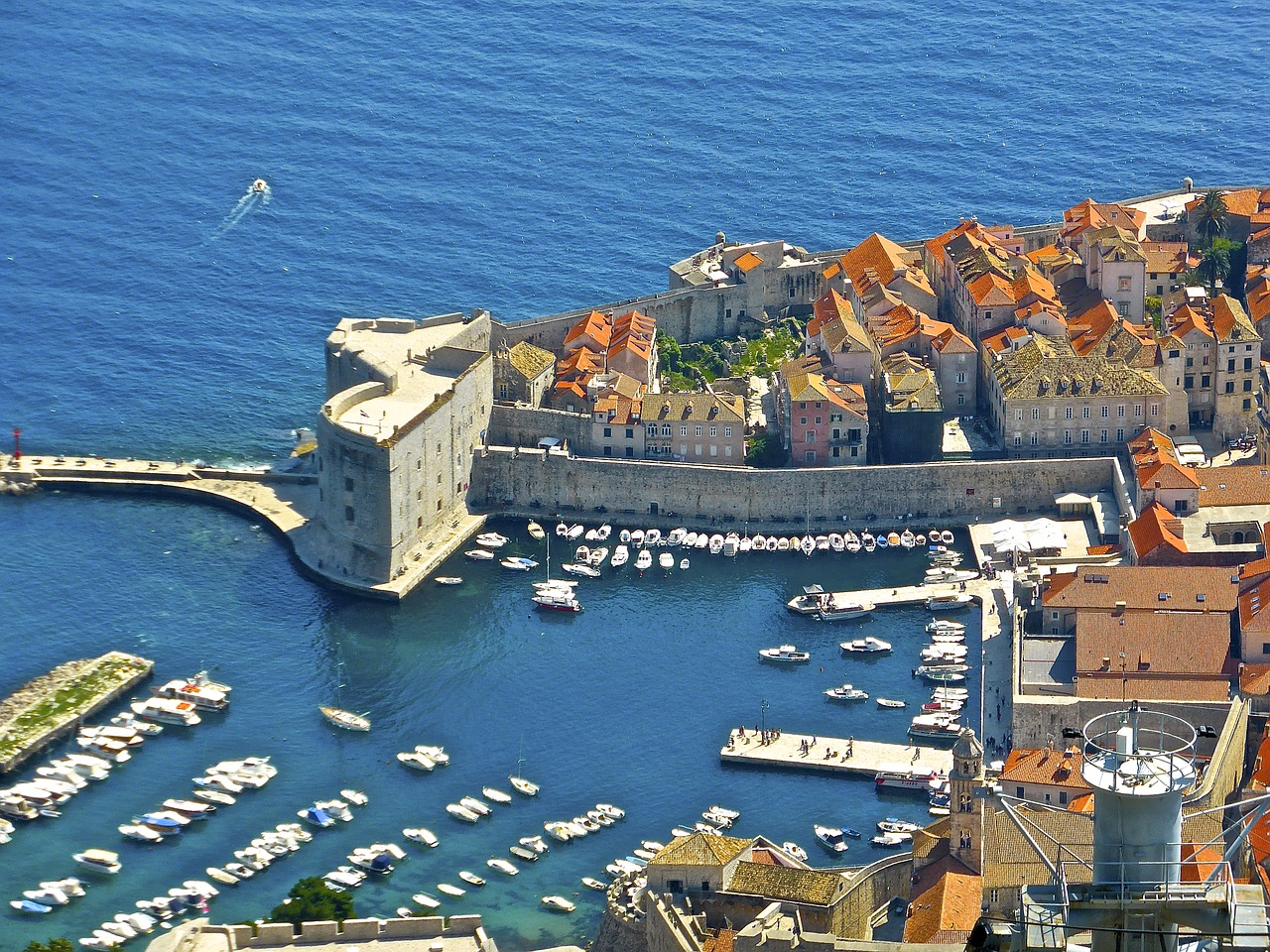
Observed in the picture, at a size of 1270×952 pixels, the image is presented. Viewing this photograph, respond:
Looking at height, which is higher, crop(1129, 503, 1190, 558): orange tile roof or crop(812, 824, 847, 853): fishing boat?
crop(1129, 503, 1190, 558): orange tile roof

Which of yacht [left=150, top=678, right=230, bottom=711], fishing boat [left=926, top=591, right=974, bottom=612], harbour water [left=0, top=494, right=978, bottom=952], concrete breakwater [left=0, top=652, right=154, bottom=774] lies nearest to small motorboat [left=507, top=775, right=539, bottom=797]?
harbour water [left=0, top=494, right=978, bottom=952]

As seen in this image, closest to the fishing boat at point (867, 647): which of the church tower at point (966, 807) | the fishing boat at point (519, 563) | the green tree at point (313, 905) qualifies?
the fishing boat at point (519, 563)

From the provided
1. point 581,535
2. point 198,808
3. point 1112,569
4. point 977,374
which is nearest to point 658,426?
point 581,535

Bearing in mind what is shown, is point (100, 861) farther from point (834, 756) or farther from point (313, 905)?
point (834, 756)

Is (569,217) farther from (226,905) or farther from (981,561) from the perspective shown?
(226,905)

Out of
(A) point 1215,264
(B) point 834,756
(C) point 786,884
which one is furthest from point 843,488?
(C) point 786,884

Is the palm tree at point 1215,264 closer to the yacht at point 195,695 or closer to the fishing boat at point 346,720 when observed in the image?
the fishing boat at point 346,720

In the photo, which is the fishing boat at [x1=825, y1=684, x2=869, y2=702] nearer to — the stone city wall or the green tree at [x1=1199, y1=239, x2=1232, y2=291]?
the stone city wall
